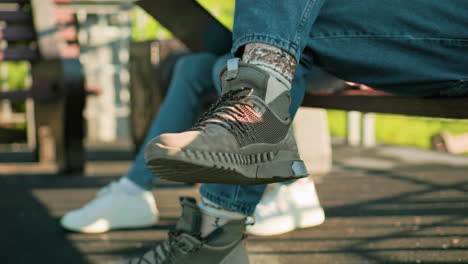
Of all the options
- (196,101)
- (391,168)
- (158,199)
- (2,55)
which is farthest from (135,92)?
(391,168)

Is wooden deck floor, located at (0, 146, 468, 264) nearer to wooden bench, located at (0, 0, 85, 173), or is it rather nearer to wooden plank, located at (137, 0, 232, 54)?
wooden bench, located at (0, 0, 85, 173)

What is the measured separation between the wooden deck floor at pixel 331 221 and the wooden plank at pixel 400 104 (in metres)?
0.37

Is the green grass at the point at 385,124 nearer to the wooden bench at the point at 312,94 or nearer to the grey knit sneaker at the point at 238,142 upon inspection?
the wooden bench at the point at 312,94

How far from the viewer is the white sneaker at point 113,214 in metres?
1.40

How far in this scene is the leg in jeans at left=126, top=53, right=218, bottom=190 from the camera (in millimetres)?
1405

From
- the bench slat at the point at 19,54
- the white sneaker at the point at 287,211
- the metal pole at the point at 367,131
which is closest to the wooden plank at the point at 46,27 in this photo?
the bench slat at the point at 19,54

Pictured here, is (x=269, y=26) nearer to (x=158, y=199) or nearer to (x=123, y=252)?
(x=123, y=252)

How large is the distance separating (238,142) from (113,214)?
82cm

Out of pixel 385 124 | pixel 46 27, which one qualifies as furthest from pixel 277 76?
pixel 385 124

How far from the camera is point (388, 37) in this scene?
32.8 inches

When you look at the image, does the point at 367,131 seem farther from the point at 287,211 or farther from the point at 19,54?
the point at 19,54

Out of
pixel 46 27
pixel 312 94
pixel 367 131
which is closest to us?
pixel 312 94

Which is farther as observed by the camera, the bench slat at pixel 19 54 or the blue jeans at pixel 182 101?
the bench slat at pixel 19 54

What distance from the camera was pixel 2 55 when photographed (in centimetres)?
248
